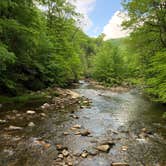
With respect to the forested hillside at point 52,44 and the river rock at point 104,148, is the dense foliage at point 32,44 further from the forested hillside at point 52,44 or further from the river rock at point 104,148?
the river rock at point 104,148

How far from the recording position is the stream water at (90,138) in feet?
21.7

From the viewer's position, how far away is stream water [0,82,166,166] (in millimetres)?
6621

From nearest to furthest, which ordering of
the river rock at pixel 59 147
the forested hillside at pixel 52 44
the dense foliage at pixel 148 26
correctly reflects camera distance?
1. the river rock at pixel 59 147
2. the forested hillside at pixel 52 44
3. the dense foliage at pixel 148 26

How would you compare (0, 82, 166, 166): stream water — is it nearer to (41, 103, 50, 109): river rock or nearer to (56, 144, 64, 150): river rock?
(56, 144, 64, 150): river rock

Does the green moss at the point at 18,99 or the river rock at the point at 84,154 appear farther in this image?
the green moss at the point at 18,99

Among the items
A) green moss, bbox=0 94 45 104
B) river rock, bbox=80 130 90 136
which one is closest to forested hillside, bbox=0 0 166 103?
green moss, bbox=0 94 45 104

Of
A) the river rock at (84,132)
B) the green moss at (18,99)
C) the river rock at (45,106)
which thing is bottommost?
the river rock at (45,106)

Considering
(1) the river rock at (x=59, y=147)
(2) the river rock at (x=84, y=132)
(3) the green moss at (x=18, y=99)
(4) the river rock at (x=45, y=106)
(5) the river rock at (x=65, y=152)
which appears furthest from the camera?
(4) the river rock at (x=45, y=106)

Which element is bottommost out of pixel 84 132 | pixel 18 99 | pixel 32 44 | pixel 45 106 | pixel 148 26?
pixel 45 106

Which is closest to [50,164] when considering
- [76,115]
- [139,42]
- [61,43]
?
[76,115]

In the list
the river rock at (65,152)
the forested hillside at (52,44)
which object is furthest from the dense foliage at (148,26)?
the river rock at (65,152)

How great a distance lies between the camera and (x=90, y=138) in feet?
28.5

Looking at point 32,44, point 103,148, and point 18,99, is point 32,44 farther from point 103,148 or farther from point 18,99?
point 103,148

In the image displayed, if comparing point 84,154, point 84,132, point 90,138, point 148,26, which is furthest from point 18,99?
point 148,26
